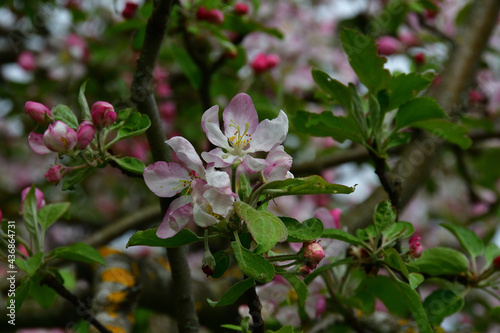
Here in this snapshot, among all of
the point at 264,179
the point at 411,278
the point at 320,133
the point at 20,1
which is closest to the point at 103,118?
the point at 264,179

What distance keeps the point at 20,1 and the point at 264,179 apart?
8.24 ft

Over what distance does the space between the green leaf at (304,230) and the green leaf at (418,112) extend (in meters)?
0.42

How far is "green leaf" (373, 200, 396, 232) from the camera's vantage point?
3.56 ft

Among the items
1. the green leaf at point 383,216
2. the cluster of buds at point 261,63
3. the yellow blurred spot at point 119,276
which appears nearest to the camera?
the green leaf at point 383,216

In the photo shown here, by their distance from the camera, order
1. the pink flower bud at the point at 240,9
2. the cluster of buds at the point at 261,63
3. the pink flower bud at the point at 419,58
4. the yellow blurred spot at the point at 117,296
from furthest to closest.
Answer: the pink flower bud at the point at 419,58, the cluster of buds at the point at 261,63, the pink flower bud at the point at 240,9, the yellow blurred spot at the point at 117,296

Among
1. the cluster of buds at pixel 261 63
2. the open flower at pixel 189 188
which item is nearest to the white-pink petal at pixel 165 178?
the open flower at pixel 189 188

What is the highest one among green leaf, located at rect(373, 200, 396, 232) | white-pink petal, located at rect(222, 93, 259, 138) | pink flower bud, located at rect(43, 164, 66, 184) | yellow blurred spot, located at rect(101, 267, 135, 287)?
white-pink petal, located at rect(222, 93, 259, 138)

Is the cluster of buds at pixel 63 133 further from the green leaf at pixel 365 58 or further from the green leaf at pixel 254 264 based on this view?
the green leaf at pixel 365 58

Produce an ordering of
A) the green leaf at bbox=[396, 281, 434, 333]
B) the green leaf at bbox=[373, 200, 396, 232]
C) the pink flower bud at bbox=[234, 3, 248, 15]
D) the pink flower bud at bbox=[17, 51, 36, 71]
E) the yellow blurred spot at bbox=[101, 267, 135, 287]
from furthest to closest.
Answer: the pink flower bud at bbox=[17, 51, 36, 71] < the pink flower bud at bbox=[234, 3, 248, 15] < the yellow blurred spot at bbox=[101, 267, 135, 287] < the green leaf at bbox=[373, 200, 396, 232] < the green leaf at bbox=[396, 281, 434, 333]

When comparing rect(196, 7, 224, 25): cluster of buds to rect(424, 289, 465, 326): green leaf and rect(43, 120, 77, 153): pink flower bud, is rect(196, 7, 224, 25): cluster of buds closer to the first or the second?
rect(43, 120, 77, 153): pink flower bud

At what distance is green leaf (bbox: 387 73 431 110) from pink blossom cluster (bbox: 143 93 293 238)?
320mm

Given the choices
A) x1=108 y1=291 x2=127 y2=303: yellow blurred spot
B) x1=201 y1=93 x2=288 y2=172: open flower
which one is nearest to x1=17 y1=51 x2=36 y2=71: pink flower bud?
x1=108 y1=291 x2=127 y2=303: yellow blurred spot

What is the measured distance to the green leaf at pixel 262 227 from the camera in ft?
2.54

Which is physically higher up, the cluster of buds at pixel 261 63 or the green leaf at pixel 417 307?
the cluster of buds at pixel 261 63
